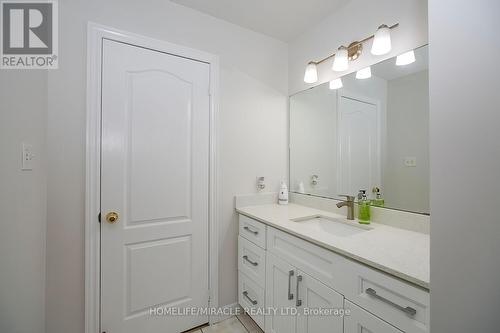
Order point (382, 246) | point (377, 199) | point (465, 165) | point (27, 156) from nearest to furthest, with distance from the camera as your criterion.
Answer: point (465, 165), point (382, 246), point (27, 156), point (377, 199)

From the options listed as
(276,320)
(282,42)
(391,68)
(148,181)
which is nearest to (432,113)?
(391,68)

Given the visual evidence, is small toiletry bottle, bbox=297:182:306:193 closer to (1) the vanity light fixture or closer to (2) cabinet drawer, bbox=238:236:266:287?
(2) cabinet drawer, bbox=238:236:266:287

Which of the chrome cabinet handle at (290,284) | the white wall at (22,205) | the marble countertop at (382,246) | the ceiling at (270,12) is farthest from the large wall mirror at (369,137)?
the white wall at (22,205)

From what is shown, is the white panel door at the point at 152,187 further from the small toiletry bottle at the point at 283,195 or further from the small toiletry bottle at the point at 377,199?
the small toiletry bottle at the point at 377,199

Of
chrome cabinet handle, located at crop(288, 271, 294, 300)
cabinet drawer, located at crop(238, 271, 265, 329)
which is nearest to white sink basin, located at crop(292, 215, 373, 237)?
chrome cabinet handle, located at crop(288, 271, 294, 300)

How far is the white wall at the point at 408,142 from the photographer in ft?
4.09

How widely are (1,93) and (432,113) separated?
189 cm

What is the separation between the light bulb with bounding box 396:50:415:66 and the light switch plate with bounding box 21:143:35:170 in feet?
7.30

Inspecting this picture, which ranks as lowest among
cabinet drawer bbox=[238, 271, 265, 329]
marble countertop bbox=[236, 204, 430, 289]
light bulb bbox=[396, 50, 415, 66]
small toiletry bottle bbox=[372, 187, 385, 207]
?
cabinet drawer bbox=[238, 271, 265, 329]

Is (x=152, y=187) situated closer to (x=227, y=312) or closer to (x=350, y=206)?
(x=227, y=312)

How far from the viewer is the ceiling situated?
62.1 inches

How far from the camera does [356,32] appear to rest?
1.54 meters

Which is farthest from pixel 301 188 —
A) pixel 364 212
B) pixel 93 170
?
pixel 93 170

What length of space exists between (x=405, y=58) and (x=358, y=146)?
0.60m
